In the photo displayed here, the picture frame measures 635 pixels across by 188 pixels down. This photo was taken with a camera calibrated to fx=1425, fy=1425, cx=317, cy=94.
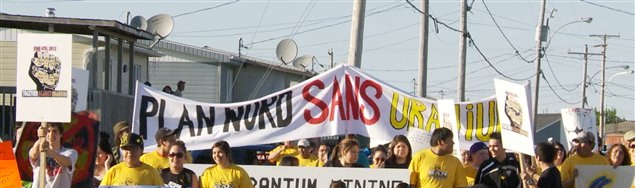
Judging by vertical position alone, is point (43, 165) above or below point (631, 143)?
below

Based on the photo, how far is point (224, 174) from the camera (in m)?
12.1

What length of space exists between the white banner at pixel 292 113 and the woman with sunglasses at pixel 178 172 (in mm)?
2064

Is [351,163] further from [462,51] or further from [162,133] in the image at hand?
[462,51]

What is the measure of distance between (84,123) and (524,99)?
3.77 m

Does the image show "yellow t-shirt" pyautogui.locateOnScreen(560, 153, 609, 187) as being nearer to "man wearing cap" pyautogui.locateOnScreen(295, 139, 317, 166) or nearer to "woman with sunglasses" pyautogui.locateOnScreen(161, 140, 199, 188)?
"man wearing cap" pyautogui.locateOnScreen(295, 139, 317, 166)

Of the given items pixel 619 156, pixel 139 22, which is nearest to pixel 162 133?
pixel 619 156

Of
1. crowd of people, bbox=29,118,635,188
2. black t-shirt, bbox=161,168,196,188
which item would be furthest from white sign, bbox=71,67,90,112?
black t-shirt, bbox=161,168,196,188

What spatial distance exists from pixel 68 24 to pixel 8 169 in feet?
46.6

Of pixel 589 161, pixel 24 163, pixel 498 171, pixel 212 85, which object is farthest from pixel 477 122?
pixel 212 85

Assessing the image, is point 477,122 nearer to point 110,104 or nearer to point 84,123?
point 84,123

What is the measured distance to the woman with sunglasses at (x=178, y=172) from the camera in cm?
1216

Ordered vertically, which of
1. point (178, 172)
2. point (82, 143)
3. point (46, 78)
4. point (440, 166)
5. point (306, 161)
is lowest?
point (306, 161)

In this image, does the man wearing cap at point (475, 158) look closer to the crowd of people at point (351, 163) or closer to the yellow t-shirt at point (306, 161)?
the crowd of people at point (351, 163)

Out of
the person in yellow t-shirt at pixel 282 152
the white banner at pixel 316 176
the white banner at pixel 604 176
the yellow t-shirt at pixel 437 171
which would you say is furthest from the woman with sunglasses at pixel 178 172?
the person in yellow t-shirt at pixel 282 152
